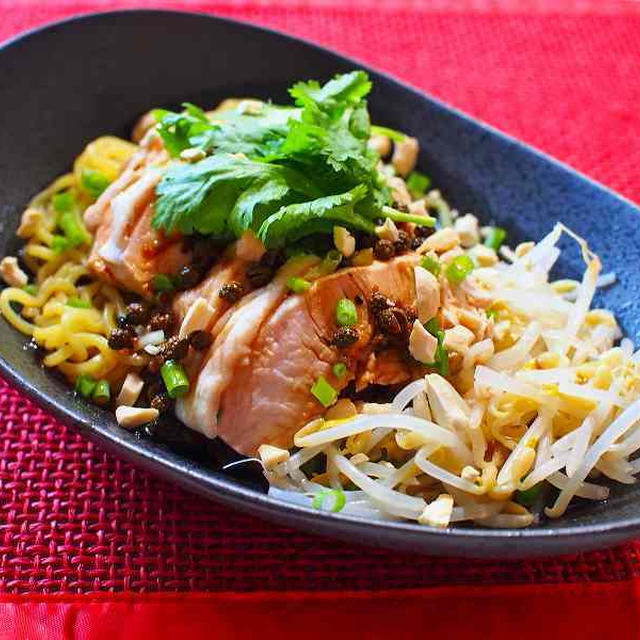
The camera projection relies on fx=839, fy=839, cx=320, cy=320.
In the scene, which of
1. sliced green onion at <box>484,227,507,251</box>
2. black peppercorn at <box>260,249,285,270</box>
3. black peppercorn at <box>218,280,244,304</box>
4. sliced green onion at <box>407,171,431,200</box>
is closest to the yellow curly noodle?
black peppercorn at <box>218,280,244,304</box>

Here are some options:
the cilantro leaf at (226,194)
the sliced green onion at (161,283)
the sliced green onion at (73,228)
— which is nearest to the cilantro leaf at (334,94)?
the cilantro leaf at (226,194)

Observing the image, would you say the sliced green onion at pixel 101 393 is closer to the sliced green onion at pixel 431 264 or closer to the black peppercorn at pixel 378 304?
the black peppercorn at pixel 378 304

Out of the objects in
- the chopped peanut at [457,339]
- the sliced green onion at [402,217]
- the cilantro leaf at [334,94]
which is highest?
the cilantro leaf at [334,94]

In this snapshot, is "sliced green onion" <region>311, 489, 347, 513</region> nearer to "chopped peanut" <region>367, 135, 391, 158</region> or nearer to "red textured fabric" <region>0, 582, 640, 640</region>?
"red textured fabric" <region>0, 582, 640, 640</region>

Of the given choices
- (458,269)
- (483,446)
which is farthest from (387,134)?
(483,446)

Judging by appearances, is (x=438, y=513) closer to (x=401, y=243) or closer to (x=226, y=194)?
(x=401, y=243)

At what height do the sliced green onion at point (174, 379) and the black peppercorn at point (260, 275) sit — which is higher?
the black peppercorn at point (260, 275)
